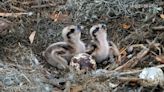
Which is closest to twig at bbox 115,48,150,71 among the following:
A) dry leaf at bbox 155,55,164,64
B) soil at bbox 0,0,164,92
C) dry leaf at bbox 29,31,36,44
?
soil at bbox 0,0,164,92

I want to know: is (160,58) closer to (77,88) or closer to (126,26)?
(126,26)

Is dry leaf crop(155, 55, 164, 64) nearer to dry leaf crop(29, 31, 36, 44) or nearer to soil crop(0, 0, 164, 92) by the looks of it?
soil crop(0, 0, 164, 92)

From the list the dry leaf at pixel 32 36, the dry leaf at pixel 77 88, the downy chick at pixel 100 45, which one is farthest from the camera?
the dry leaf at pixel 32 36

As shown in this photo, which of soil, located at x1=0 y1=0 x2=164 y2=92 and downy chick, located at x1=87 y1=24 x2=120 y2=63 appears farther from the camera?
downy chick, located at x1=87 y1=24 x2=120 y2=63

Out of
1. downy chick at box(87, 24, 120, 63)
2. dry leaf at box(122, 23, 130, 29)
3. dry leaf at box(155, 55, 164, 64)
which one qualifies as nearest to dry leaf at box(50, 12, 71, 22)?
dry leaf at box(122, 23, 130, 29)

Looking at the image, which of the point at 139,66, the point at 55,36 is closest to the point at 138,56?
the point at 139,66

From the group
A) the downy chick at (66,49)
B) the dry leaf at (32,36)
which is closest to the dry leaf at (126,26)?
the downy chick at (66,49)

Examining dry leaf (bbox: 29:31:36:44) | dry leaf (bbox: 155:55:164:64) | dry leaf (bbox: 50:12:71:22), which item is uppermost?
dry leaf (bbox: 50:12:71:22)

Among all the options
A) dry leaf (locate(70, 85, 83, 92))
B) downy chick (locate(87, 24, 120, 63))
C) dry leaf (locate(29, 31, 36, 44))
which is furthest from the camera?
dry leaf (locate(29, 31, 36, 44))

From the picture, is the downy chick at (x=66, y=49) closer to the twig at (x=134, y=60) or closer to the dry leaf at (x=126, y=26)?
the twig at (x=134, y=60)

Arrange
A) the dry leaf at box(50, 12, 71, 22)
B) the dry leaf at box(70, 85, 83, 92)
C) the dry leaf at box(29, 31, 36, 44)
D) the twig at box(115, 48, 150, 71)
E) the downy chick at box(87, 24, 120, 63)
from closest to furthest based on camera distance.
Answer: the dry leaf at box(70, 85, 83, 92) → the twig at box(115, 48, 150, 71) → the downy chick at box(87, 24, 120, 63) → the dry leaf at box(29, 31, 36, 44) → the dry leaf at box(50, 12, 71, 22)

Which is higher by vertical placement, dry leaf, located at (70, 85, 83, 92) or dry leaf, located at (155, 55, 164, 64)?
dry leaf, located at (155, 55, 164, 64)

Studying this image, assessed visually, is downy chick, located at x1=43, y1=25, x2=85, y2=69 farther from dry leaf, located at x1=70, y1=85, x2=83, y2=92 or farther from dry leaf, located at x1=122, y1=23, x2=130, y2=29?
dry leaf, located at x1=122, y1=23, x2=130, y2=29

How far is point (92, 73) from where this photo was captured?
17.3 ft
